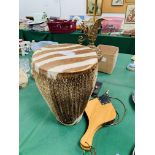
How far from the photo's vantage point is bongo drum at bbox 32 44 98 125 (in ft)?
1.74

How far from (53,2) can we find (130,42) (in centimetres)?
155

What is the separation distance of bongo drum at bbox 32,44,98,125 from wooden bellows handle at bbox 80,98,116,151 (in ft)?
0.23

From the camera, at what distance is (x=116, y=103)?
0.83m

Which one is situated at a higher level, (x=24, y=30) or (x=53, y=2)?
(x=53, y=2)

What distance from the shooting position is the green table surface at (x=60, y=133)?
597 mm

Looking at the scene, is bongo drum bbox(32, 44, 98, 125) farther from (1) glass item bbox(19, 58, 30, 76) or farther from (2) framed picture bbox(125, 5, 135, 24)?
(2) framed picture bbox(125, 5, 135, 24)

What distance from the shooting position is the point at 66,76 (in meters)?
0.52

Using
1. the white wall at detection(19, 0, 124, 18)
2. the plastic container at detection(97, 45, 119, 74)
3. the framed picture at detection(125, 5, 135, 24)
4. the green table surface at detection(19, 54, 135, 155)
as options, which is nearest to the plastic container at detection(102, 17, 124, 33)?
the framed picture at detection(125, 5, 135, 24)
